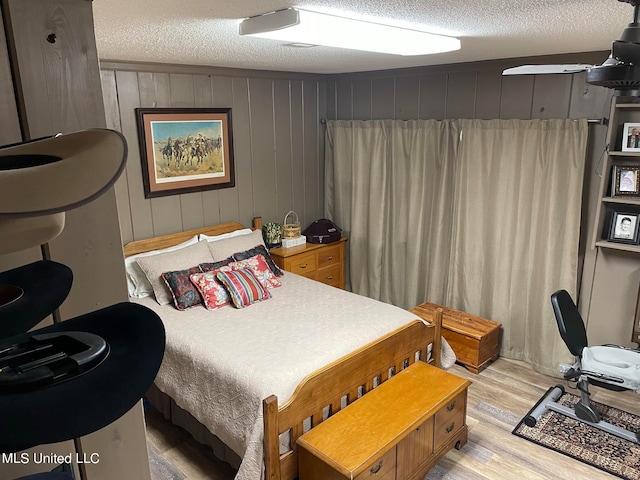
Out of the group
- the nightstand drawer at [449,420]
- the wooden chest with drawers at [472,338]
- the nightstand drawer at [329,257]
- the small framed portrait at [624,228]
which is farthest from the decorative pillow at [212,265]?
the small framed portrait at [624,228]

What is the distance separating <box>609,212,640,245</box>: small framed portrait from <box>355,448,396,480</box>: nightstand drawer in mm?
2245

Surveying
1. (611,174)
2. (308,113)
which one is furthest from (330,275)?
(611,174)

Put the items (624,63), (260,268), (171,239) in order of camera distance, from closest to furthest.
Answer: (624,63)
(260,268)
(171,239)

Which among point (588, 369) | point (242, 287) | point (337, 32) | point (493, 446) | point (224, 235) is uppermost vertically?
point (337, 32)

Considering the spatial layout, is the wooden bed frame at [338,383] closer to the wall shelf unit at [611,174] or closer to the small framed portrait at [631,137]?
the wall shelf unit at [611,174]

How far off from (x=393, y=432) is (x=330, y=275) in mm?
2526

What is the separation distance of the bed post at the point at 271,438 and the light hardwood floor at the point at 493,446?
0.57m

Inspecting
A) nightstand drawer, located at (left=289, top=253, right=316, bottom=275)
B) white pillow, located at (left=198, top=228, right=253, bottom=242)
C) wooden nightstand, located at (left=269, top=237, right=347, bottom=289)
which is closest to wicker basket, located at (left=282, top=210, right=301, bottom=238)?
wooden nightstand, located at (left=269, top=237, right=347, bottom=289)

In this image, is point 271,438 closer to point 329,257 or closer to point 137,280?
point 137,280

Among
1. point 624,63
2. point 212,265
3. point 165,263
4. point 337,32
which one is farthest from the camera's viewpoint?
point 212,265

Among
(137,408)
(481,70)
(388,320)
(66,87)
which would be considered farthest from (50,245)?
(481,70)

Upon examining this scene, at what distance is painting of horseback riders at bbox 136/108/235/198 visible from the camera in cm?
379

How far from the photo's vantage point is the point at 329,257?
4855 mm

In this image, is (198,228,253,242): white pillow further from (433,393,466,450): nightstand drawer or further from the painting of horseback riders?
(433,393,466,450): nightstand drawer
